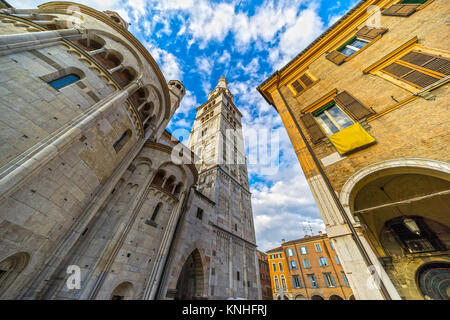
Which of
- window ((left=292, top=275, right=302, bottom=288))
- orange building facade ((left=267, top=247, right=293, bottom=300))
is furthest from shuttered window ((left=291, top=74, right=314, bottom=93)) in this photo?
orange building facade ((left=267, top=247, right=293, bottom=300))

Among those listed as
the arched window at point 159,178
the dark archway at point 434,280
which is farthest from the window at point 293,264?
the arched window at point 159,178

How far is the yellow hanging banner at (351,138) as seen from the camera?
572 cm

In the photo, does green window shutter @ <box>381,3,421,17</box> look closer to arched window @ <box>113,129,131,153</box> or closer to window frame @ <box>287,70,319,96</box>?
window frame @ <box>287,70,319,96</box>

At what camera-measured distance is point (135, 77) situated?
11.1 meters

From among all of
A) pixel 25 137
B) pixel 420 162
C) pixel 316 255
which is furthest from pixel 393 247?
pixel 316 255

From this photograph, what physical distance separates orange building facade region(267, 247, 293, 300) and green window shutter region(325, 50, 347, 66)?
3349 centimetres

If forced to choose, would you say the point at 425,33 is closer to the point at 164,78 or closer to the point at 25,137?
the point at 164,78

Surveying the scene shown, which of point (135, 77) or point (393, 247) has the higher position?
point (135, 77)

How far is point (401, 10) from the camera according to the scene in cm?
793

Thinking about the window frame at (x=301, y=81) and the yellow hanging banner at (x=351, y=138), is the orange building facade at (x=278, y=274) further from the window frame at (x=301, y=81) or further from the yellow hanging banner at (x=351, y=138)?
the yellow hanging banner at (x=351, y=138)

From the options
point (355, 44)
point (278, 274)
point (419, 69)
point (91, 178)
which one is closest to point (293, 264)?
point (278, 274)

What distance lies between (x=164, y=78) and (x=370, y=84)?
43.4 ft

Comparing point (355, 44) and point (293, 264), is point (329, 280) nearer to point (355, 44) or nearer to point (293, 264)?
point (293, 264)

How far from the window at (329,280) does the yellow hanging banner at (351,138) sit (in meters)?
28.1
